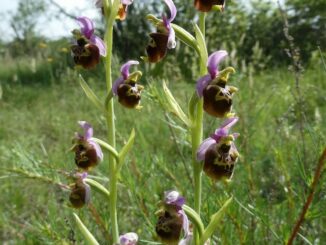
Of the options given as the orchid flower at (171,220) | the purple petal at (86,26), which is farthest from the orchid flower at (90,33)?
the orchid flower at (171,220)

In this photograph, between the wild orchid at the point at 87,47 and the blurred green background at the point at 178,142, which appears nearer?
the wild orchid at the point at 87,47

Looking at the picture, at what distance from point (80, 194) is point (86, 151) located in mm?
100

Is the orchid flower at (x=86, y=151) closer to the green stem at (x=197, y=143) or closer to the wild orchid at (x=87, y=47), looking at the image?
the wild orchid at (x=87, y=47)

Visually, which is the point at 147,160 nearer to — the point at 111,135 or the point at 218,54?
the point at 111,135

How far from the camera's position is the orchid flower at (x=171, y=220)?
3.31 ft

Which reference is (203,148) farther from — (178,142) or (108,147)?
(178,142)

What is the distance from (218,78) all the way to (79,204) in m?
0.45

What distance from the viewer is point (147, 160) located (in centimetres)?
166

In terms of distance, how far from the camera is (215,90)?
39.4 inches

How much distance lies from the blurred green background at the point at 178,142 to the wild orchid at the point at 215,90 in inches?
6.8

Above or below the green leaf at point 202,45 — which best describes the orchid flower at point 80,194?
below

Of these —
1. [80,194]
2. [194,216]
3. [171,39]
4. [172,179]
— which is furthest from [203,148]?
[172,179]

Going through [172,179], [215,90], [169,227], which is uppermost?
[215,90]

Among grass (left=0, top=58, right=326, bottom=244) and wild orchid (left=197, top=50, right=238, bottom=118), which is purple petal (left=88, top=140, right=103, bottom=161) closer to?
grass (left=0, top=58, right=326, bottom=244)
